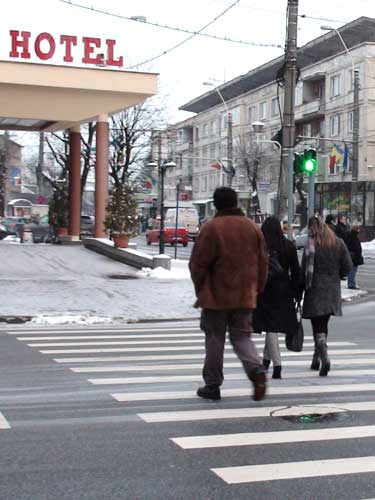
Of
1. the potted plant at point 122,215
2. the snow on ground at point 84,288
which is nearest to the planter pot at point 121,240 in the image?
the potted plant at point 122,215

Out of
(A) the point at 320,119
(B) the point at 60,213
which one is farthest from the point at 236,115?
(B) the point at 60,213

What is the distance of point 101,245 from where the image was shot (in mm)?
25203

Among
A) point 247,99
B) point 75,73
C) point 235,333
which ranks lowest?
point 235,333

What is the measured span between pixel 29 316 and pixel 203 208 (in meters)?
67.4

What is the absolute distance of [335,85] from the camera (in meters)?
54.4

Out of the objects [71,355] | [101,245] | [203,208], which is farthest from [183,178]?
[71,355]

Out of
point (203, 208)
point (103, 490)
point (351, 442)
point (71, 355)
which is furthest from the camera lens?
point (203, 208)

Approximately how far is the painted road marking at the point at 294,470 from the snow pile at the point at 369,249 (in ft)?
110

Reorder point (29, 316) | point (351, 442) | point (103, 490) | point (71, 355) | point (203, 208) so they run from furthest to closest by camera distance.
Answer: point (203, 208) → point (29, 316) → point (71, 355) → point (351, 442) → point (103, 490)

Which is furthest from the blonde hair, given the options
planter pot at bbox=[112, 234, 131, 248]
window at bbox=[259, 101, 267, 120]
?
window at bbox=[259, 101, 267, 120]

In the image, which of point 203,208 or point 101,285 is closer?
point 101,285

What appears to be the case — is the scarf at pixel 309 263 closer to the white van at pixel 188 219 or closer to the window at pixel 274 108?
the white van at pixel 188 219

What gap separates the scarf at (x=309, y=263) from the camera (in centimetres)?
820

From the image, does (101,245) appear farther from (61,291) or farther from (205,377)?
(205,377)
